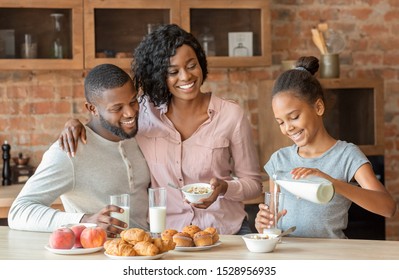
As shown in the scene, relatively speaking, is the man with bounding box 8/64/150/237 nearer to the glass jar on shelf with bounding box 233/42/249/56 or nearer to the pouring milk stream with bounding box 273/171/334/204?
the pouring milk stream with bounding box 273/171/334/204

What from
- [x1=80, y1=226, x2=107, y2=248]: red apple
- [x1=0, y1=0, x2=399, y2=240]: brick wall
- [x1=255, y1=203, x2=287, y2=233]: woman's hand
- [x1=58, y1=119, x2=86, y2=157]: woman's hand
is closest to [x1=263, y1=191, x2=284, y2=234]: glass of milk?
[x1=255, y1=203, x2=287, y2=233]: woman's hand

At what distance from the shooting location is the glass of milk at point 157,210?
2.46m

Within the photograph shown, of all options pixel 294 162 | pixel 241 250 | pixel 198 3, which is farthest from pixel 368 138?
A: pixel 241 250

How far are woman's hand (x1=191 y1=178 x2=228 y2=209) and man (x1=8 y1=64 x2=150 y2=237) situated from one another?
28cm

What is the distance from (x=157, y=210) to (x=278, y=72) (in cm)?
270

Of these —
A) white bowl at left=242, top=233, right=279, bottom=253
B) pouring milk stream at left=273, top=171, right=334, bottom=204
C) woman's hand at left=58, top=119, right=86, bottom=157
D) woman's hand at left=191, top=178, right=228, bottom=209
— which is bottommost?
white bowl at left=242, top=233, right=279, bottom=253

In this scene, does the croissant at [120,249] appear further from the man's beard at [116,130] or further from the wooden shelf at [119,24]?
the wooden shelf at [119,24]

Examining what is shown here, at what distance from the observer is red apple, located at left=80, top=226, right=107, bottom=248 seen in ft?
7.53

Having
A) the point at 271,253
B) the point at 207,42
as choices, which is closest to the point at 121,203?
the point at 271,253

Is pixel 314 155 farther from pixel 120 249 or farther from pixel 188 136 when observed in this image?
pixel 120 249

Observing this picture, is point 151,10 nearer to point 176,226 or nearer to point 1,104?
point 1,104

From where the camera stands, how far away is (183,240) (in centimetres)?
231

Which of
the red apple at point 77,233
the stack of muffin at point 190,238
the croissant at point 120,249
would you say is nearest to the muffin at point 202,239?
the stack of muffin at point 190,238

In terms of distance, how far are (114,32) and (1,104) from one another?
0.84 m
